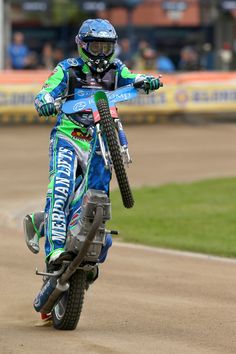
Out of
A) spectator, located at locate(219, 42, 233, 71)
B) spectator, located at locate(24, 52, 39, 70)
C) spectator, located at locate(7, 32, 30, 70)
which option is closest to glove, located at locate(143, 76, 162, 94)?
spectator, located at locate(7, 32, 30, 70)

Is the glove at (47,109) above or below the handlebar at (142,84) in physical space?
below

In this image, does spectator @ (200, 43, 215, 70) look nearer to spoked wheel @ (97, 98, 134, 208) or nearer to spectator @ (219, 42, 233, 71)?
spectator @ (219, 42, 233, 71)

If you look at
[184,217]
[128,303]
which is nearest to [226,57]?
[184,217]

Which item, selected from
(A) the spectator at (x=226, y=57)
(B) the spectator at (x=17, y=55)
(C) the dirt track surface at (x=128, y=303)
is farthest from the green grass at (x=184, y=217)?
(A) the spectator at (x=226, y=57)

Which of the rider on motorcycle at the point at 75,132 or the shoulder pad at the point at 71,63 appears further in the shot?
the shoulder pad at the point at 71,63

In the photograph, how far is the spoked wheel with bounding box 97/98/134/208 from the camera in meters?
6.95

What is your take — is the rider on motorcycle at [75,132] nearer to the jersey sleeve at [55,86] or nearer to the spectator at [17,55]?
the jersey sleeve at [55,86]

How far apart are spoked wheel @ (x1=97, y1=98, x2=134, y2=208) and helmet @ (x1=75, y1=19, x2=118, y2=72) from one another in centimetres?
59

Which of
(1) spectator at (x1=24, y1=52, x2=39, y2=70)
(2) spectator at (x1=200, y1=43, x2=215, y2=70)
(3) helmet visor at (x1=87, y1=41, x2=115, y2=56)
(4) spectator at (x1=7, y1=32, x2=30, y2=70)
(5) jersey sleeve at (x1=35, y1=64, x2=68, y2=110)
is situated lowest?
(2) spectator at (x1=200, y1=43, x2=215, y2=70)

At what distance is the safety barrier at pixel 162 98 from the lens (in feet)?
78.0

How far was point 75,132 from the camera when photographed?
24.9ft

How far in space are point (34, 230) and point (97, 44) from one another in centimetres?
138

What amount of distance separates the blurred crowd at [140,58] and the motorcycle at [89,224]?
63.8 feet

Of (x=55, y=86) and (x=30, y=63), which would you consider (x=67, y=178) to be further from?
(x=30, y=63)
